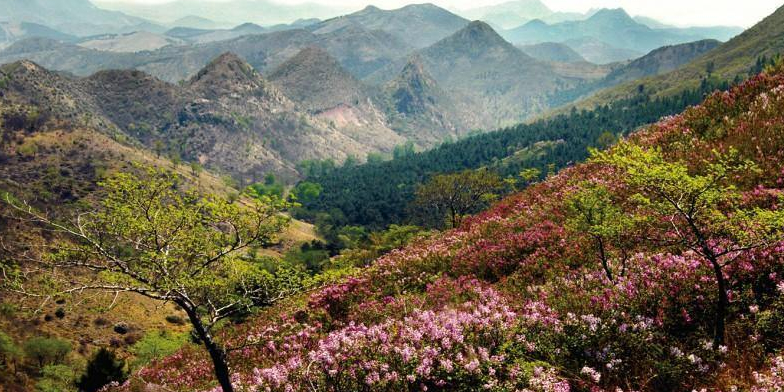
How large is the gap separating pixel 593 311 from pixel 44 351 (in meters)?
70.2

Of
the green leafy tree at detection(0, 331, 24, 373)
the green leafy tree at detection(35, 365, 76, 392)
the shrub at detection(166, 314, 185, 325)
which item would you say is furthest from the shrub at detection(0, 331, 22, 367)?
the shrub at detection(166, 314, 185, 325)

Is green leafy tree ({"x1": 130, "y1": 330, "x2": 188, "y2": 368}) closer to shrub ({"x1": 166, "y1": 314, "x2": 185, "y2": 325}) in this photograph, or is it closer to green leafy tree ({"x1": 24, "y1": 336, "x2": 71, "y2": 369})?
green leafy tree ({"x1": 24, "y1": 336, "x2": 71, "y2": 369})

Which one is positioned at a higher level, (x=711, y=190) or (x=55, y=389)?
(x=711, y=190)

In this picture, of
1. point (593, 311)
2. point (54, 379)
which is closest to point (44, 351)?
point (54, 379)

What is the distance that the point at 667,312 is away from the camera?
8.22 meters

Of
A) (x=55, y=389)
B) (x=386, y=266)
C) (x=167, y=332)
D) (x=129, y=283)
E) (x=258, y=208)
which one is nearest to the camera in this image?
(x=129, y=283)

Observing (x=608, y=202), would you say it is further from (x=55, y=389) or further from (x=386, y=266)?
(x=55, y=389)

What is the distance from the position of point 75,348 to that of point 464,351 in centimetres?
7399

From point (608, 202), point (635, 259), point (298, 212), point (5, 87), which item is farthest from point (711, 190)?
point (5, 87)

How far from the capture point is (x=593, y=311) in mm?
8812

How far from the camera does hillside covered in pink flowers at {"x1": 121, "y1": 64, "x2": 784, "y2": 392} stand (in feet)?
22.5

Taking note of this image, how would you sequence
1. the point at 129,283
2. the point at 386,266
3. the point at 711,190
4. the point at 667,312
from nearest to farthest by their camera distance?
the point at 711,190
the point at 667,312
the point at 129,283
the point at 386,266

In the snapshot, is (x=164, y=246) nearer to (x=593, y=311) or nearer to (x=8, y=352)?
(x=593, y=311)

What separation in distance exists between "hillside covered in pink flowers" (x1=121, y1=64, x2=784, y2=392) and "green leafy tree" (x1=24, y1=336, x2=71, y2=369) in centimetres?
5675
